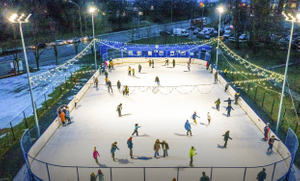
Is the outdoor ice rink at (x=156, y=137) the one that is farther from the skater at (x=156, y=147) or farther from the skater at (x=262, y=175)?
the skater at (x=262, y=175)

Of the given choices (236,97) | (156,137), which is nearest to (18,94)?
(156,137)

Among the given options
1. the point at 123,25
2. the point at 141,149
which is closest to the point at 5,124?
the point at 141,149

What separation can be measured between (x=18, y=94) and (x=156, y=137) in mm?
15633

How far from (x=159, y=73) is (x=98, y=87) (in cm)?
839

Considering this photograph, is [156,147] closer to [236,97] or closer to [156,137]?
[156,137]

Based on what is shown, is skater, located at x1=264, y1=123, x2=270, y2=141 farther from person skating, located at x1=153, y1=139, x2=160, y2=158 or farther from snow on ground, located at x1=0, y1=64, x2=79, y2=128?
snow on ground, located at x1=0, y1=64, x2=79, y2=128

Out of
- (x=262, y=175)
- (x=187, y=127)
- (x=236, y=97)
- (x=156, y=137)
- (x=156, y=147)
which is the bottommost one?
(x=156, y=137)

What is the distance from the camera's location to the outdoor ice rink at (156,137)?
38.1 feet

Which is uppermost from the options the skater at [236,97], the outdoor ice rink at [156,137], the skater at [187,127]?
the skater at [236,97]

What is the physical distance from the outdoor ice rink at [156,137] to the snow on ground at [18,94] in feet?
14.6

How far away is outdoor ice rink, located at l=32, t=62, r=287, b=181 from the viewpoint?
11.6m

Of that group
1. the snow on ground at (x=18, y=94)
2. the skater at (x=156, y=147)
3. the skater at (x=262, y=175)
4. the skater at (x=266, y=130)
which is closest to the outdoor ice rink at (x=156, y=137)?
the skater at (x=156, y=147)

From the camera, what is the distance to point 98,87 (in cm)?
2436

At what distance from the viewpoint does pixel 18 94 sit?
76.5 feet
